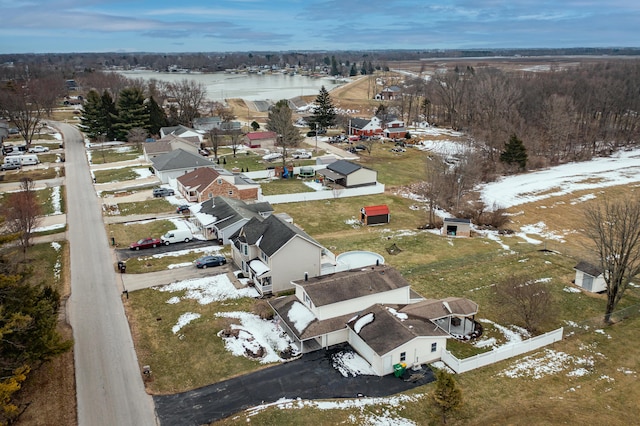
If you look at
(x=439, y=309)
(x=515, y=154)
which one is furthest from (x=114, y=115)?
(x=439, y=309)

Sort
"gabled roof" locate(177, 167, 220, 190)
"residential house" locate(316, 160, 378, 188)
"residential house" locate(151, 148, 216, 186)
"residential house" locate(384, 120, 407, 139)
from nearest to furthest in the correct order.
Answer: "gabled roof" locate(177, 167, 220, 190)
"residential house" locate(151, 148, 216, 186)
"residential house" locate(316, 160, 378, 188)
"residential house" locate(384, 120, 407, 139)

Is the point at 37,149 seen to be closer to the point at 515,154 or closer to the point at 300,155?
the point at 300,155

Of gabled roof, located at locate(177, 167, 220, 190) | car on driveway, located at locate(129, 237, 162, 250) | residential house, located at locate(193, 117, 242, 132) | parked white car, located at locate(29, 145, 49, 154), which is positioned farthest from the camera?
residential house, located at locate(193, 117, 242, 132)

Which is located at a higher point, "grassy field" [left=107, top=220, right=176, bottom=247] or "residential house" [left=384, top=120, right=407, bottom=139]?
"residential house" [left=384, top=120, right=407, bottom=139]

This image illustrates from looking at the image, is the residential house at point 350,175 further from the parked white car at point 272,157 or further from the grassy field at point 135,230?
the grassy field at point 135,230

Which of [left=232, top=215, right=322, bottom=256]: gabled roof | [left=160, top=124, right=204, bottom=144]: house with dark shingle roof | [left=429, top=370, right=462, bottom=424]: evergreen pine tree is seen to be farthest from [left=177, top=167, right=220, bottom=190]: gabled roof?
[left=429, top=370, right=462, bottom=424]: evergreen pine tree

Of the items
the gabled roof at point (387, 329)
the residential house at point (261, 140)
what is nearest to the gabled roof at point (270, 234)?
the gabled roof at point (387, 329)

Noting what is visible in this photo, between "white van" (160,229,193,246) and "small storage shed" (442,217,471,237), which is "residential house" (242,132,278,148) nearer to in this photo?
"white van" (160,229,193,246)

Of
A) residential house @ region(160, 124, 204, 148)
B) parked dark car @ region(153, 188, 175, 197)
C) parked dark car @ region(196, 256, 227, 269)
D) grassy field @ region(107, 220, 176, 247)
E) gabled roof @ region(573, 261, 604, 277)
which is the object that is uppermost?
residential house @ region(160, 124, 204, 148)
